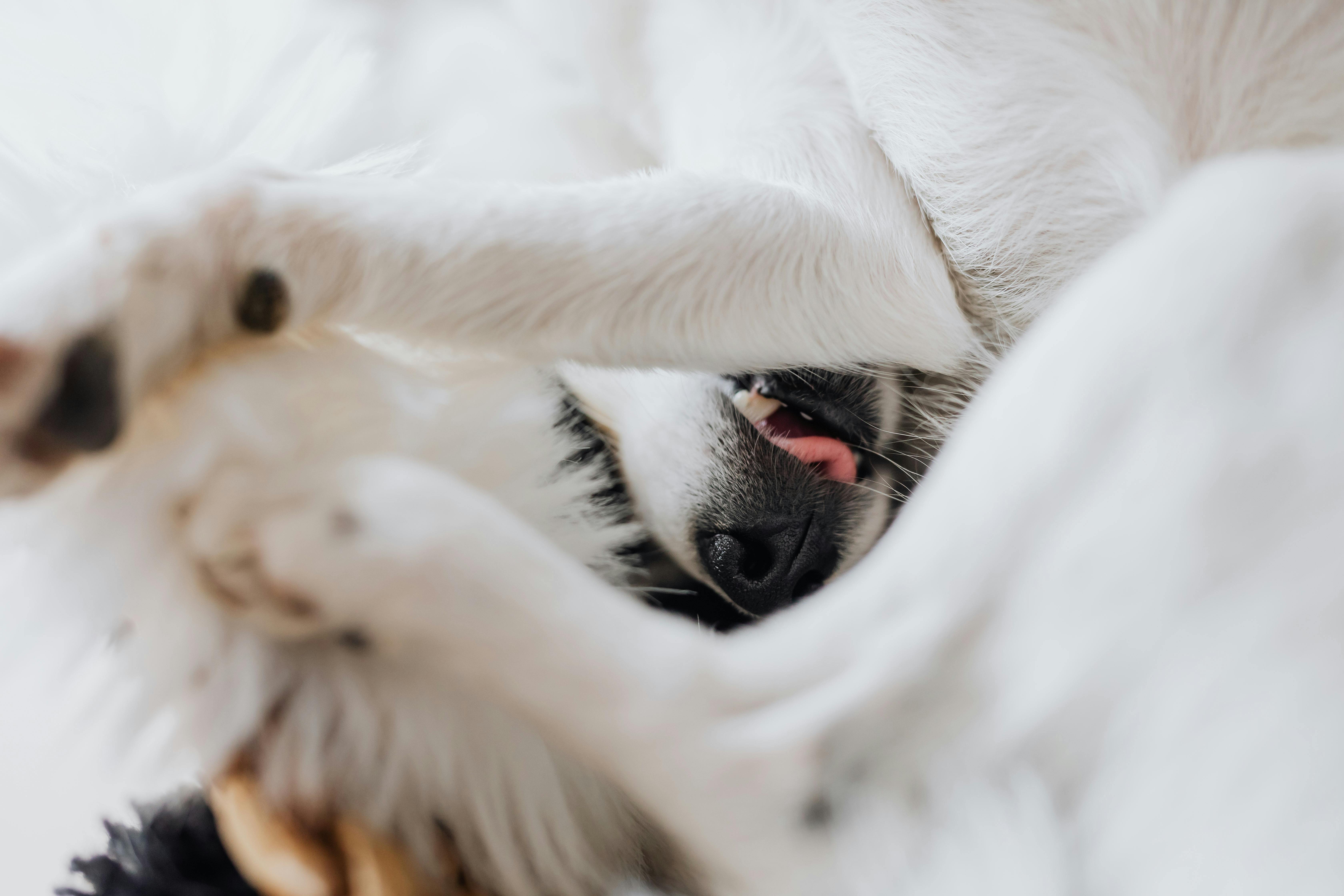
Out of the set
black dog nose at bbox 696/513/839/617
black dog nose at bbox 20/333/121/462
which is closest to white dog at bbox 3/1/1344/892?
→ black dog nose at bbox 20/333/121/462

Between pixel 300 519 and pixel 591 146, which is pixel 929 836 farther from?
pixel 591 146

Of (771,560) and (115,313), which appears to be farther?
(771,560)

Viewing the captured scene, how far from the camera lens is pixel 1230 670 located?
1.05 ft

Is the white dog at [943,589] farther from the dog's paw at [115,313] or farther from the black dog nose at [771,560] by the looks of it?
the black dog nose at [771,560]

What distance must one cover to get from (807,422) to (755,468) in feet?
0.22

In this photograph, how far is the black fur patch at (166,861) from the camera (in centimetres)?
33

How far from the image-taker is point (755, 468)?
0.59 m

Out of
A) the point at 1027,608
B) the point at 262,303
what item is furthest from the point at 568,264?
the point at 1027,608

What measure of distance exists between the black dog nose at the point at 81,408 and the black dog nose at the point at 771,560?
1.05 ft

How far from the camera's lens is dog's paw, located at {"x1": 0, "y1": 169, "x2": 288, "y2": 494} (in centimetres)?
32

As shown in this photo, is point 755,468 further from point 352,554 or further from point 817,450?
point 352,554

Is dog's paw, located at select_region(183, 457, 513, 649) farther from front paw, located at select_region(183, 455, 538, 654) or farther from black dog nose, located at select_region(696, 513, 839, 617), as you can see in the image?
black dog nose, located at select_region(696, 513, 839, 617)

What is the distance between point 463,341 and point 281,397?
107 millimetres

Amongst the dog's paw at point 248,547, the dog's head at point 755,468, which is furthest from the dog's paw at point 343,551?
the dog's head at point 755,468
